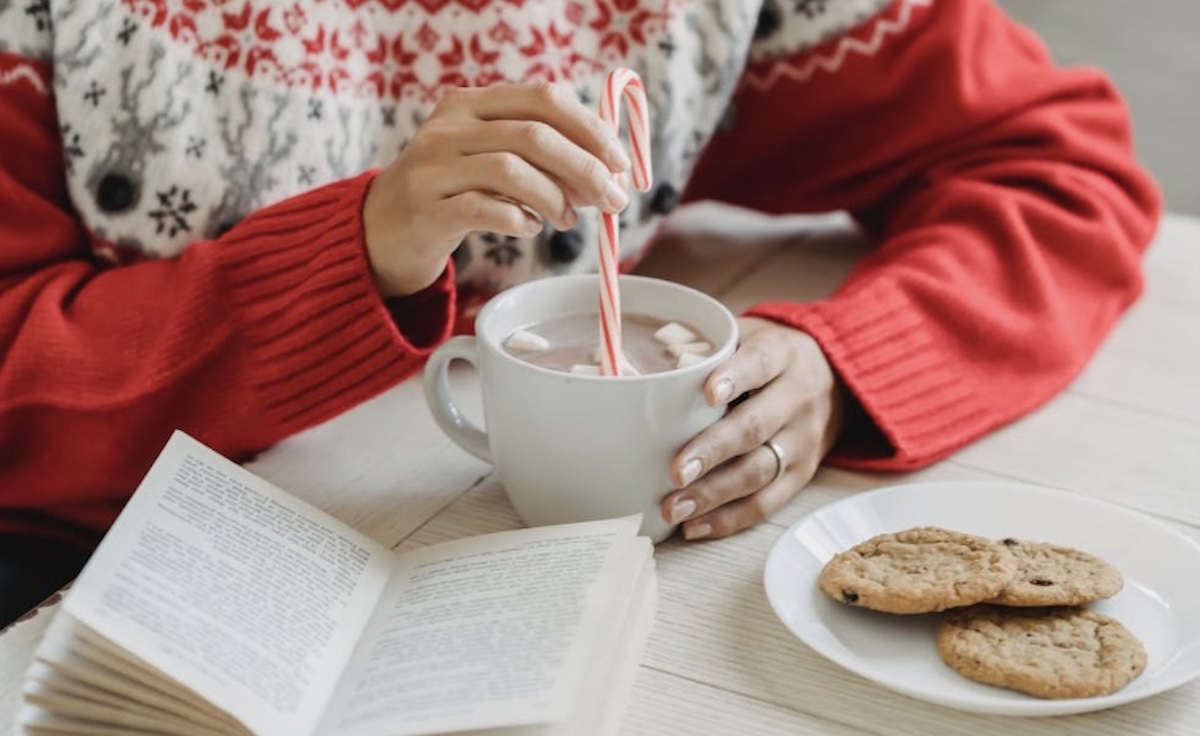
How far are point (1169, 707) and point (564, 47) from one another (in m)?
0.62

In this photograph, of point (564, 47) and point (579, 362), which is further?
point (564, 47)

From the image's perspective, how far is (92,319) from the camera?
2.80ft

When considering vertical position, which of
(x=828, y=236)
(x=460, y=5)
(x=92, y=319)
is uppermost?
(x=460, y=5)

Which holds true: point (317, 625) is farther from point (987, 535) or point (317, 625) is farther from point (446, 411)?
point (987, 535)

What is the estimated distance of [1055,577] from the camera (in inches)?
26.7

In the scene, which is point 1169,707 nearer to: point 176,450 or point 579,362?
point 579,362

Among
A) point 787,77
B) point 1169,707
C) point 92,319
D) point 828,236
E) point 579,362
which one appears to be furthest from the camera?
point 828,236

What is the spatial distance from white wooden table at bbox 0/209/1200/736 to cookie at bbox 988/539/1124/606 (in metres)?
0.06

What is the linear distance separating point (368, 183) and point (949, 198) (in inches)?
19.0

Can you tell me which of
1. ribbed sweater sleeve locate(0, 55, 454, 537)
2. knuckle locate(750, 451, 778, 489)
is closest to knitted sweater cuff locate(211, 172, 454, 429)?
ribbed sweater sleeve locate(0, 55, 454, 537)

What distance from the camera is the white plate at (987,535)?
2.06ft

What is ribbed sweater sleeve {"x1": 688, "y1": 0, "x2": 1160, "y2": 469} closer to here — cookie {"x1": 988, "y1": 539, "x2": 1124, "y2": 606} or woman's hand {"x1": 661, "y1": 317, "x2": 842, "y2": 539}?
woman's hand {"x1": 661, "y1": 317, "x2": 842, "y2": 539}

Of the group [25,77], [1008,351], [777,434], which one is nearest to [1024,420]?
[1008,351]

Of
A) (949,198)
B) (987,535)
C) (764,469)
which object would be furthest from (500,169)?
(949,198)
